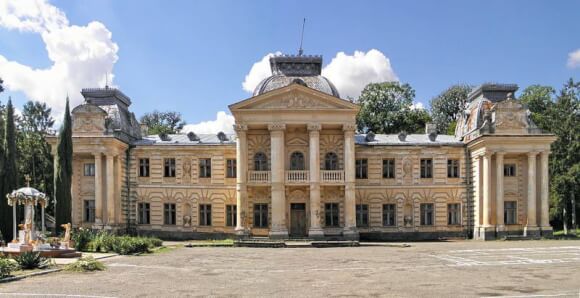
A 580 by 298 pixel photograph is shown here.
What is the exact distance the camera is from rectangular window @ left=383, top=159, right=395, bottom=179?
44125mm

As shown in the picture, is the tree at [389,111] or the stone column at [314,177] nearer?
the stone column at [314,177]

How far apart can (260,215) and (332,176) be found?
6306 millimetres

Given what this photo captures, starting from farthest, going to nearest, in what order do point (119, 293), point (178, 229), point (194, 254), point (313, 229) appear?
point (178, 229) < point (313, 229) < point (194, 254) < point (119, 293)

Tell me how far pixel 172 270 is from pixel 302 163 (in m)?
20.9

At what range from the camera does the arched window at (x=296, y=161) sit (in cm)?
4222

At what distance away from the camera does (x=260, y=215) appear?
139ft

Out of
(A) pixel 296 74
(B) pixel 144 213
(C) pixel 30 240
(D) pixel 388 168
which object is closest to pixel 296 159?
(A) pixel 296 74

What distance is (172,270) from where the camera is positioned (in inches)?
882

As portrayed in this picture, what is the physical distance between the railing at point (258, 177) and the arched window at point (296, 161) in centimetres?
236

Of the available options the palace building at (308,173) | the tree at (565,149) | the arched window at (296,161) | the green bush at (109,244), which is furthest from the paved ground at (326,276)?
the tree at (565,149)

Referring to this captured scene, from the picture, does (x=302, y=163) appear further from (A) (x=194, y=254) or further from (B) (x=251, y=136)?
(A) (x=194, y=254)

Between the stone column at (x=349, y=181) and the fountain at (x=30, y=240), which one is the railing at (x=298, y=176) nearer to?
the stone column at (x=349, y=181)

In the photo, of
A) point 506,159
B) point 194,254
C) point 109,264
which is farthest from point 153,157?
point 506,159

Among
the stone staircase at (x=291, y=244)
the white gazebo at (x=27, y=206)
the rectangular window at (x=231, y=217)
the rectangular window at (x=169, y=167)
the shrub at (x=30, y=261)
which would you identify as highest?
the rectangular window at (x=169, y=167)
